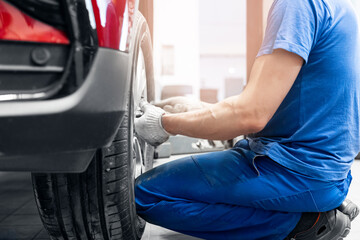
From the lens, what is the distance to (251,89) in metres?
0.86

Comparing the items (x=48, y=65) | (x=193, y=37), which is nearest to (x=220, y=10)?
(x=193, y=37)

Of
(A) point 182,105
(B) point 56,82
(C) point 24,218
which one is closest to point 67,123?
(B) point 56,82

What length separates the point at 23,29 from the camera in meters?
0.49

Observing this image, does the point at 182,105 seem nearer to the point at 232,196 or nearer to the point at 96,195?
the point at 232,196

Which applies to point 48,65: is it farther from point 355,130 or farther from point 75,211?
point 355,130

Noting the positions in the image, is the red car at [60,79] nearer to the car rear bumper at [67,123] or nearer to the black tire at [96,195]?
the car rear bumper at [67,123]

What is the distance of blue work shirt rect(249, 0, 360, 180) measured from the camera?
2.90 feet

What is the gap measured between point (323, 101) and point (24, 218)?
130 cm

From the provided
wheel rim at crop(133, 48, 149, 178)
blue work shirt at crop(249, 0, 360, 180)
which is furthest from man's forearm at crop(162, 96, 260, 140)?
wheel rim at crop(133, 48, 149, 178)

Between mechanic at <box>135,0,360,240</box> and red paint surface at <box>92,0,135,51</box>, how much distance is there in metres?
0.42

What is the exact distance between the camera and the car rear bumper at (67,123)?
489 millimetres

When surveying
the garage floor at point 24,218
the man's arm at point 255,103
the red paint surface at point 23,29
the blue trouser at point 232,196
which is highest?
the red paint surface at point 23,29

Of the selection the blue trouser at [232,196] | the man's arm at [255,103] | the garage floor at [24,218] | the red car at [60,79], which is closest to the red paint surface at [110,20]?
the red car at [60,79]

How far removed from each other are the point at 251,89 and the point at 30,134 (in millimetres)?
572
